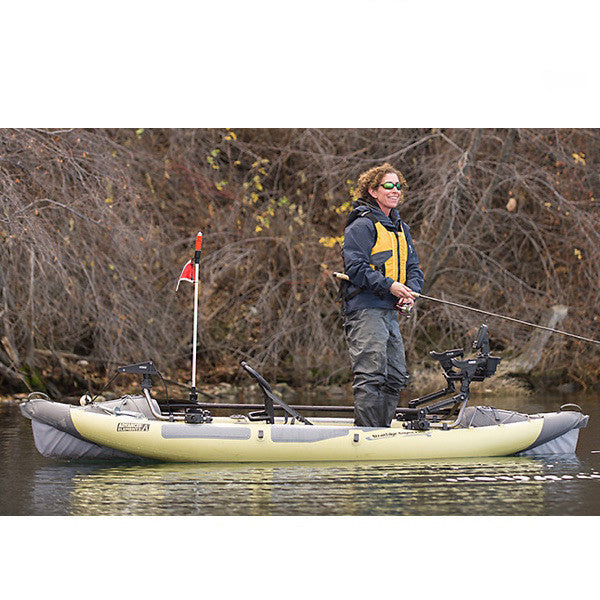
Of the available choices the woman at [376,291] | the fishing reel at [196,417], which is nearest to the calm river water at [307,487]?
the fishing reel at [196,417]

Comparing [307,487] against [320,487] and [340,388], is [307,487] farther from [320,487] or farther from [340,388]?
[340,388]

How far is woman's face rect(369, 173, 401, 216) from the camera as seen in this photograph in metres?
7.00

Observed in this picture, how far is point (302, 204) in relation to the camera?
42.0 feet

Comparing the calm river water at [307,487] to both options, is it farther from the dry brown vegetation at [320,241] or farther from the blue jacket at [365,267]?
the dry brown vegetation at [320,241]

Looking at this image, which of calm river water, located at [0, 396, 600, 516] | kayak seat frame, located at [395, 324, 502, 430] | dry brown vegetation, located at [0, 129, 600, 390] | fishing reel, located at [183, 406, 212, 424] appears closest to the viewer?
calm river water, located at [0, 396, 600, 516]

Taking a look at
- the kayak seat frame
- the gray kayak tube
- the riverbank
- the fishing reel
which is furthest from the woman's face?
the riverbank

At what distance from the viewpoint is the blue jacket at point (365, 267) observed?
6.84 meters

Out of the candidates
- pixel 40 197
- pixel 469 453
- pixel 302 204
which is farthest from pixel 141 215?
pixel 469 453

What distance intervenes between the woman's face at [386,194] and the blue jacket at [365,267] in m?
0.05

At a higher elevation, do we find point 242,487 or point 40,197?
point 40,197

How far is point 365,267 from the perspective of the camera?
6844mm

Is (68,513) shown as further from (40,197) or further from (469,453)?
(40,197)

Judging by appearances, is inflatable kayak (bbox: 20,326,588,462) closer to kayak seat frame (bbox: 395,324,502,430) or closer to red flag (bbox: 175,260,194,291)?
kayak seat frame (bbox: 395,324,502,430)

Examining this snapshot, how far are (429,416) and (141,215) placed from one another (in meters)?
4.25
